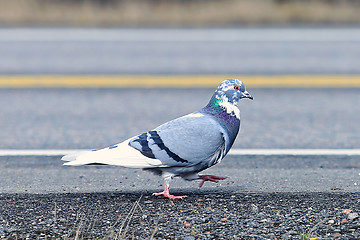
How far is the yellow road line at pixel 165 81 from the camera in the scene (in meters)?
10.2

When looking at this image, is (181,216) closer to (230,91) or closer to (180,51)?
(230,91)

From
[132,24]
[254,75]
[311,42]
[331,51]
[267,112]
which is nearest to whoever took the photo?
[267,112]

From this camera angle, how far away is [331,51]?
12914mm

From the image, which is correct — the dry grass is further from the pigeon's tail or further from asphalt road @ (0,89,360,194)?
the pigeon's tail

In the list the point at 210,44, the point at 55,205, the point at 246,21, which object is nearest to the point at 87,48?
the point at 210,44

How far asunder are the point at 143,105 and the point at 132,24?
8.05m

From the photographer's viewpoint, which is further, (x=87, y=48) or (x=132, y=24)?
(x=132, y=24)

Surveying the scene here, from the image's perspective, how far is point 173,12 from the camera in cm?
1786

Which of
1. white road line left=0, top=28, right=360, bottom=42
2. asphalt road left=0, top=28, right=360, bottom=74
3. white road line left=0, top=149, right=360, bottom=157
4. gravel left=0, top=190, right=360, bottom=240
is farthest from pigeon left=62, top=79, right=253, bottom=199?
white road line left=0, top=28, right=360, bottom=42

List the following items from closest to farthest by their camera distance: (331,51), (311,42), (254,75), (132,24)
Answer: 1. (254,75)
2. (331,51)
3. (311,42)
4. (132,24)

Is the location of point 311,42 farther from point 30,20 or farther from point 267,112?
point 30,20

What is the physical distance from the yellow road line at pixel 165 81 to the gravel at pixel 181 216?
16.8 feet

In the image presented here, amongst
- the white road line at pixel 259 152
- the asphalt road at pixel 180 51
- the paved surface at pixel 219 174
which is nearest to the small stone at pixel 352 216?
the paved surface at pixel 219 174

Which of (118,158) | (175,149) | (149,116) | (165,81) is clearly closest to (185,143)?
(175,149)
